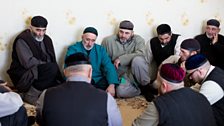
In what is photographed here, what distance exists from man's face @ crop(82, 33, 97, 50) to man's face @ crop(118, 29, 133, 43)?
393 mm

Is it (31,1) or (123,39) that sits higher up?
(31,1)

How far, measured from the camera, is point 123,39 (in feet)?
13.8

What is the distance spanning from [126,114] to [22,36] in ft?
4.86

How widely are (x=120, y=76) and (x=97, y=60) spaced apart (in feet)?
1.21

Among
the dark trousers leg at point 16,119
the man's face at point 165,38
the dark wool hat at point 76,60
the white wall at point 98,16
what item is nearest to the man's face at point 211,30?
the white wall at point 98,16

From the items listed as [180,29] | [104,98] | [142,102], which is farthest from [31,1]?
[104,98]

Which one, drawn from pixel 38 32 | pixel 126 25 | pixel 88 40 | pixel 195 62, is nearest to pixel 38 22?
pixel 38 32

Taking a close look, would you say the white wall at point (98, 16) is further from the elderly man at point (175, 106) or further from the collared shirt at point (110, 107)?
the elderly man at point (175, 106)

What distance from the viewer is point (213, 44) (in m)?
4.43

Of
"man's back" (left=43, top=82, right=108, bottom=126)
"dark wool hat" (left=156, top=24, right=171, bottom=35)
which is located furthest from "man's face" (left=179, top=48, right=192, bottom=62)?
"man's back" (left=43, top=82, right=108, bottom=126)

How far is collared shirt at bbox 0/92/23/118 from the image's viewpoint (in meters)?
2.03

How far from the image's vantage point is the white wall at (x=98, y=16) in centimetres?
393

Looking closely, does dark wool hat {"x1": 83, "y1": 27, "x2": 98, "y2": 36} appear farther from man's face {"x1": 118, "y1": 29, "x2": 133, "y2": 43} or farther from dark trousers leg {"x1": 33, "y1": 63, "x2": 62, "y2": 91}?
dark trousers leg {"x1": 33, "y1": 63, "x2": 62, "y2": 91}

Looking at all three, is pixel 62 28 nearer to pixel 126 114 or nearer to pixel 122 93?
pixel 122 93
